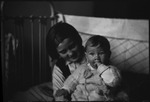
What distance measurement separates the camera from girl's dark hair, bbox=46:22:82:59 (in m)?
1.22

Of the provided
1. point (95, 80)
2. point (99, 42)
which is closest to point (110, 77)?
point (95, 80)

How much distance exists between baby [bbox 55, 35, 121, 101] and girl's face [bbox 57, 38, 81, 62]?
0.06 meters

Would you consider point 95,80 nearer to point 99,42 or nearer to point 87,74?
point 87,74

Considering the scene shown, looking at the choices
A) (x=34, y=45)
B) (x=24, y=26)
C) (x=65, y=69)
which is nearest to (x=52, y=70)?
(x=65, y=69)

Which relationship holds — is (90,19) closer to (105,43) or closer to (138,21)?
(105,43)

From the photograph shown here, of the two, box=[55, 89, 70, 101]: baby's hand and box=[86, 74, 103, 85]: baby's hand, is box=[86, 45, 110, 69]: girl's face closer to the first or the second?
box=[86, 74, 103, 85]: baby's hand

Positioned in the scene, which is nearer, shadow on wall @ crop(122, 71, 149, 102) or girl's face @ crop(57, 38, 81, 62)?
girl's face @ crop(57, 38, 81, 62)

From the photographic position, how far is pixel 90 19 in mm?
1319

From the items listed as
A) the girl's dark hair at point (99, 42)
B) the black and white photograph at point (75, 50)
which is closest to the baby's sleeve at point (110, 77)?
the black and white photograph at point (75, 50)

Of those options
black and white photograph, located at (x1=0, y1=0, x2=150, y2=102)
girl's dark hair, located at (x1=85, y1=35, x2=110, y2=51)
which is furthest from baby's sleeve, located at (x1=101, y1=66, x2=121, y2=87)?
girl's dark hair, located at (x1=85, y1=35, x2=110, y2=51)

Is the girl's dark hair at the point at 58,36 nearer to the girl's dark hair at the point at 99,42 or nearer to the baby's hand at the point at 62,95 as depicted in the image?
the girl's dark hair at the point at 99,42

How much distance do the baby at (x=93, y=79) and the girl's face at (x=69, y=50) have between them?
6 centimetres

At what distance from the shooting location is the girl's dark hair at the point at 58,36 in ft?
4.02

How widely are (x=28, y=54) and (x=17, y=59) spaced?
74mm
